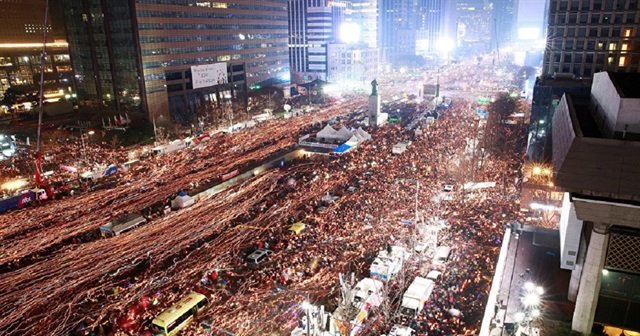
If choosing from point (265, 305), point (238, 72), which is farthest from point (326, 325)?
point (238, 72)

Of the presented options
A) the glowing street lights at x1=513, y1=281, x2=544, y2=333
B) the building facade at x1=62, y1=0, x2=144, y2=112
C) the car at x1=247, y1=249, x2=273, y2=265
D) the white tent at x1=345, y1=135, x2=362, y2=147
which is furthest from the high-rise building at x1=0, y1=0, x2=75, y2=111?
the glowing street lights at x1=513, y1=281, x2=544, y2=333

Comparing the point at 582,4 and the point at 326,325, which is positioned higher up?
the point at 582,4

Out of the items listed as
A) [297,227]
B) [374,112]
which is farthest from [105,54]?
[297,227]

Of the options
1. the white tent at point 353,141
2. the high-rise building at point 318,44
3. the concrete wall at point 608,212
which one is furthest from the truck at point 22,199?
the high-rise building at point 318,44

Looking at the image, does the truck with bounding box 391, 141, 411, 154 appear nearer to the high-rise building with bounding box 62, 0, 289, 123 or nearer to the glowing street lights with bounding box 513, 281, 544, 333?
the glowing street lights with bounding box 513, 281, 544, 333

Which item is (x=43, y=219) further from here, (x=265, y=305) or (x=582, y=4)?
(x=582, y=4)

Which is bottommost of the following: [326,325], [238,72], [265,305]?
[265,305]

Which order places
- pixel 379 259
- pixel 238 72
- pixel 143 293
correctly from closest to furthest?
1. pixel 143 293
2. pixel 379 259
3. pixel 238 72
